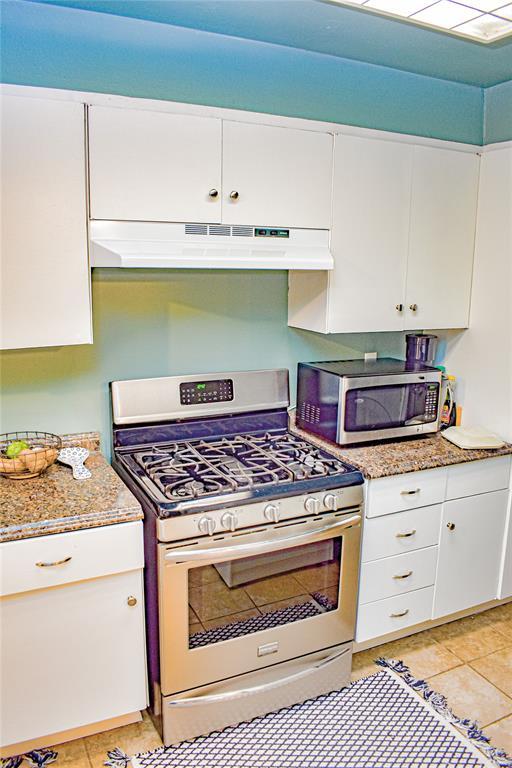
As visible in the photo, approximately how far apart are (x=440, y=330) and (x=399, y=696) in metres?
1.71

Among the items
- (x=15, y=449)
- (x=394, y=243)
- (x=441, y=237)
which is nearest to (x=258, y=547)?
(x=15, y=449)

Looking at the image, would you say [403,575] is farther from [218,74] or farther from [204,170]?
[218,74]

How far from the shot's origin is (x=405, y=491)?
7.82 ft

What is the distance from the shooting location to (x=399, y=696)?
2303 mm

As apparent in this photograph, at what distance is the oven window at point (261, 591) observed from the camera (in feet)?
6.52

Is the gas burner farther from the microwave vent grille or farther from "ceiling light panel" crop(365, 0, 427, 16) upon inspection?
"ceiling light panel" crop(365, 0, 427, 16)

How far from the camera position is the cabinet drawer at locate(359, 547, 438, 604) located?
238cm

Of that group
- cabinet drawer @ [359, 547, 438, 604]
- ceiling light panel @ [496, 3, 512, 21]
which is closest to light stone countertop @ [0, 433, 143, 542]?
cabinet drawer @ [359, 547, 438, 604]

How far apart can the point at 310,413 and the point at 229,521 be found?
2.85ft

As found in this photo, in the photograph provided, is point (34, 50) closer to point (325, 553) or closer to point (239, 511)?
point (239, 511)

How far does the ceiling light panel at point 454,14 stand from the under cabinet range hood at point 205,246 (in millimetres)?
781

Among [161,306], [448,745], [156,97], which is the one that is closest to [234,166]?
[156,97]

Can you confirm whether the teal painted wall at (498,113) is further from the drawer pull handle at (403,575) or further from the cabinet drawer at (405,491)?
the drawer pull handle at (403,575)

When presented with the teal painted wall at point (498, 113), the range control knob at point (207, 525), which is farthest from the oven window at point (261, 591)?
the teal painted wall at point (498, 113)
